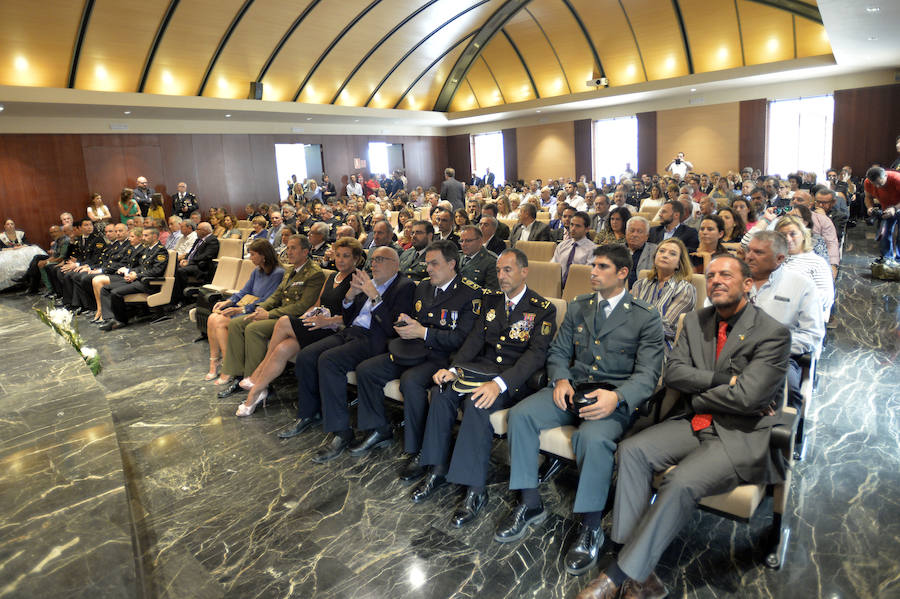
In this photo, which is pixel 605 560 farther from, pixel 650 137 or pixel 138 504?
pixel 650 137

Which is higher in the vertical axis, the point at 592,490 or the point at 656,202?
the point at 656,202

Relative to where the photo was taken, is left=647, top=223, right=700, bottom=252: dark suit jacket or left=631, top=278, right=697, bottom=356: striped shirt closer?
left=631, top=278, right=697, bottom=356: striped shirt

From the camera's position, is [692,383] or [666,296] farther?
[666,296]

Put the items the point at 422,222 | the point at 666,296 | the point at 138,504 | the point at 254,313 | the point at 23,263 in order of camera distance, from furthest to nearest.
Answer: the point at 23,263
the point at 422,222
the point at 254,313
the point at 666,296
the point at 138,504

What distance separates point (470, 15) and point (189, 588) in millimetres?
15703

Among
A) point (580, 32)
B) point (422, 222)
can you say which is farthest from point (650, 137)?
point (422, 222)

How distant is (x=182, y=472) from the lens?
3.40 m

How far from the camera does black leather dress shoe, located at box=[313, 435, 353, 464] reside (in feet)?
11.3

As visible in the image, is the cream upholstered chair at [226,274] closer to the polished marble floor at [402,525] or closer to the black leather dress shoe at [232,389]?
the black leather dress shoe at [232,389]

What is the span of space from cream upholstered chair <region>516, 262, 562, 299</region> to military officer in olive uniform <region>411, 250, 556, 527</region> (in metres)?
1.22

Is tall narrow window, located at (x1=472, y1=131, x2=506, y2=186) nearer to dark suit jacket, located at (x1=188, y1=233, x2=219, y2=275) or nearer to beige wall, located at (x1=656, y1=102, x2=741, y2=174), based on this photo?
beige wall, located at (x1=656, y1=102, x2=741, y2=174)

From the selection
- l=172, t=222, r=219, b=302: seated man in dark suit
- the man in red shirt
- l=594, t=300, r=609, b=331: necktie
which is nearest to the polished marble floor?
l=594, t=300, r=609, b=331: necktie

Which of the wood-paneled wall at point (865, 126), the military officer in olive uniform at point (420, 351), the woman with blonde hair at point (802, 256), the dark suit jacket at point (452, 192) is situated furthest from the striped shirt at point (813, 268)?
the wood-paneled wall at point (865, 126)

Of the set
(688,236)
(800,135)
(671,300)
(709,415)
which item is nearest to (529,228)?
(688,236)
